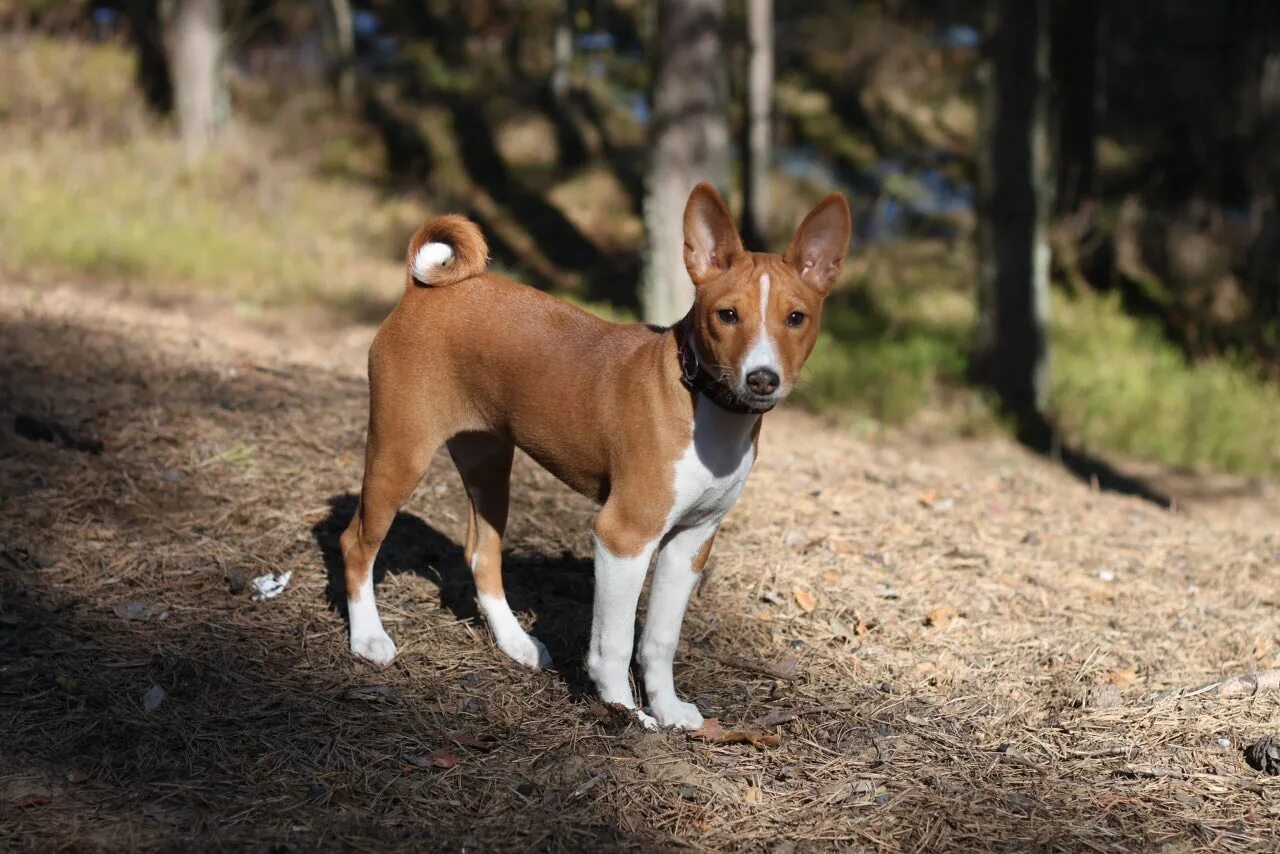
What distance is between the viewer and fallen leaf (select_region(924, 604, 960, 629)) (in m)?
4.86

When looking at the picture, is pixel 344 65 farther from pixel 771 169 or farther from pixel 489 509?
pixel 489 509

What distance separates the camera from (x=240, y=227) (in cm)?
1151

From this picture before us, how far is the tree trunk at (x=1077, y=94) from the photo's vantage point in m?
13.4

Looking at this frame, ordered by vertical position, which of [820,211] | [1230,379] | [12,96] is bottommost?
[1230,379]

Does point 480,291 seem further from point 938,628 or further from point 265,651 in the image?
point 938,628

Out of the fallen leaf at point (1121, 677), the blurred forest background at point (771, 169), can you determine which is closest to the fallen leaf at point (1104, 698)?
the fallen leaf at point (1121, 677)

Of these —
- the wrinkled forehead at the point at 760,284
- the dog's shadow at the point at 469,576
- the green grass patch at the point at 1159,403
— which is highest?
the wrinkled forehead at the point at 760,284

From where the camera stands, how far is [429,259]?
13.6ft

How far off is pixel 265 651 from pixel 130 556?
851mm

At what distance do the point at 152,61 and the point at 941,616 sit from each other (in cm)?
1436

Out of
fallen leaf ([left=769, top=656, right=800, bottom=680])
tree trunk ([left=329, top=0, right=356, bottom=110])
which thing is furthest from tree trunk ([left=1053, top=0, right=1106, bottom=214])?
fallen leaf ([left=769, top=656, right=800, bottom=680])

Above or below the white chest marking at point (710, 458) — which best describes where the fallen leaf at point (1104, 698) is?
below

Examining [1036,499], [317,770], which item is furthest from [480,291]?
[1036,499]

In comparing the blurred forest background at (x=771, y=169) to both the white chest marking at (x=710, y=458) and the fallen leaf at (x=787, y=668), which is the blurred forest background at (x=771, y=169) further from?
the white chest marking at (x=710, y=458)
